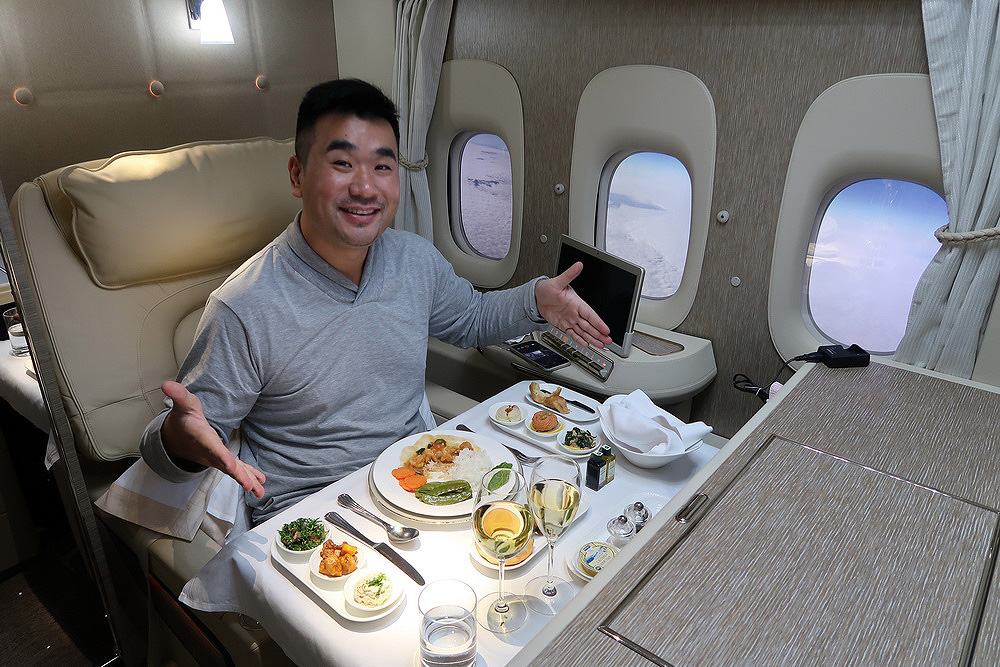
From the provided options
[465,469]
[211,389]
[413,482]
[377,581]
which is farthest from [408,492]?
[211,389]

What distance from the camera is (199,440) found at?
1.41m

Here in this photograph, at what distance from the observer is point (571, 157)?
2.80 metres

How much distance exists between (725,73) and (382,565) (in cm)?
206

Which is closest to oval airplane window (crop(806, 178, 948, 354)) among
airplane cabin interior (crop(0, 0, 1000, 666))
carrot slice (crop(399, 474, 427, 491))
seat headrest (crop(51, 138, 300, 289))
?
airplane cabin interior (crop(0, 0, 1000, 666))

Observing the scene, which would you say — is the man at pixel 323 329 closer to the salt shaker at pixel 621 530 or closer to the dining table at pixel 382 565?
the dining table at pixel 382 565

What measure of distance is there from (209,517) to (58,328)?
2.37 ft

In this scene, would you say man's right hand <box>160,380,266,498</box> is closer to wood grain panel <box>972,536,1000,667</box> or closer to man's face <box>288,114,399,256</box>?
man's face <box>288,114,399,256</box>

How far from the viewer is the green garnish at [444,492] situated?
136cm

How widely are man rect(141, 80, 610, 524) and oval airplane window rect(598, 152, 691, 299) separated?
1041 millimetres

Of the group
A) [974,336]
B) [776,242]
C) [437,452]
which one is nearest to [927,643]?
[437,452]

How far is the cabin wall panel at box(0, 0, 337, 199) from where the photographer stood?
2018 mm

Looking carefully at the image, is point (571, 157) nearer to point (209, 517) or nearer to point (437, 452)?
point (437, 452)

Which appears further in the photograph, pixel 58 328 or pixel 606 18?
pixel 606 18

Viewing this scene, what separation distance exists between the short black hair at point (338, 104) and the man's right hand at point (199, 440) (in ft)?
2.41
